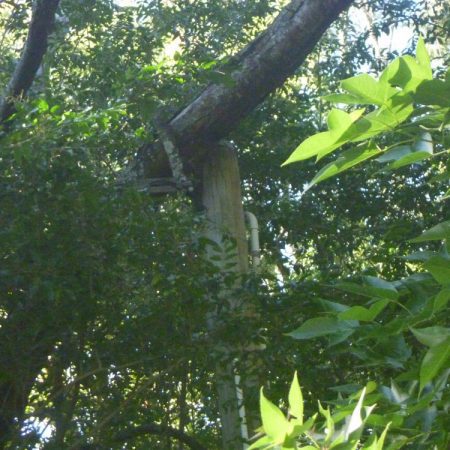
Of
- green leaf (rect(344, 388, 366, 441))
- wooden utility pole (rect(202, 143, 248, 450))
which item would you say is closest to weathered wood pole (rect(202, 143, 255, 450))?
wooden utility pole (rect(202, 143, 248, 450))

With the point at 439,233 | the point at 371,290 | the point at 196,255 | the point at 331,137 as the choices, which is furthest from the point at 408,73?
the point at 196,255

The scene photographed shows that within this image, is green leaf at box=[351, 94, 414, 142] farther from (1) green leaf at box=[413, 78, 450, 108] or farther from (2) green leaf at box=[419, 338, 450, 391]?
(2) green leaf at box=[419, 338, 450, 391]

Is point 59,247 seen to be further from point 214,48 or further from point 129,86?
point 214,48

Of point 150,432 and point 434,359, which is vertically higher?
point 150,432

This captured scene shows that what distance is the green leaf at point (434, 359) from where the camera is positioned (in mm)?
1573

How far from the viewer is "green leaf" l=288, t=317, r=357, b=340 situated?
181cm

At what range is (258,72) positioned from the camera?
690 cm

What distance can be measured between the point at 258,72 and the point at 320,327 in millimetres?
5204

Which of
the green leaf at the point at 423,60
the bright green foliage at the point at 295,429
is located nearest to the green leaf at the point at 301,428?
the bright green foliage at the point at 295,429

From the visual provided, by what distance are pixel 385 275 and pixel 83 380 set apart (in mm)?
1693

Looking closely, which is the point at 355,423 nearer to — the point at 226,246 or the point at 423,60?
the point at 423,60

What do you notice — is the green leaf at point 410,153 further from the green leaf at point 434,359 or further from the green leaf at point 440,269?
the green leaf at point 434,359

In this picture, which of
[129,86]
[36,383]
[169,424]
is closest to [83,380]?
[36,383]

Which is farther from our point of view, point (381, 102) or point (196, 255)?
point (196, 255)
